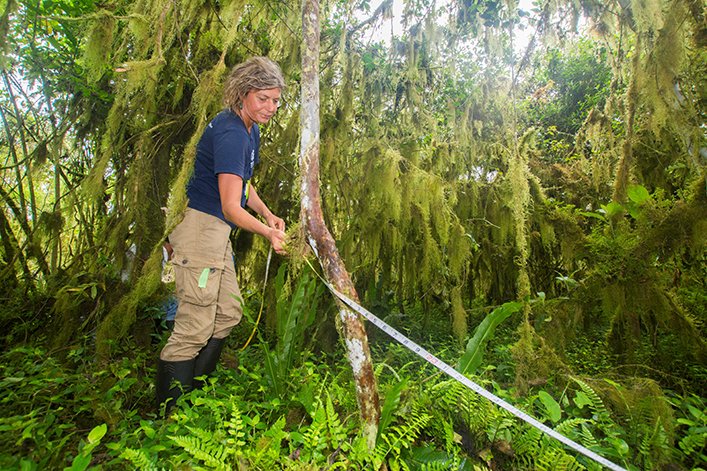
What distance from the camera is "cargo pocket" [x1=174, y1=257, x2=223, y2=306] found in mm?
1999

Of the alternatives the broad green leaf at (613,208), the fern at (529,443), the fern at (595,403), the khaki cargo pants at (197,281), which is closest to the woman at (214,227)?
the khaki cargo pants at (197,281)

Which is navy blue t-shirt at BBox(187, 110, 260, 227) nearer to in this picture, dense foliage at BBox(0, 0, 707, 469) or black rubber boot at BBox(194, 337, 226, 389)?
dense foliage at BBox(0, 0, 707, 469)

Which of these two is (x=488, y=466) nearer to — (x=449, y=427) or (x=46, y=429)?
(x=449, y=427)

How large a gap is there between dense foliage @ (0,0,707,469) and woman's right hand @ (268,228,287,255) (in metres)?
0.07

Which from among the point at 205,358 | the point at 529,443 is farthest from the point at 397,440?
the point at 205,358

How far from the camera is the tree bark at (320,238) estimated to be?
1556mm

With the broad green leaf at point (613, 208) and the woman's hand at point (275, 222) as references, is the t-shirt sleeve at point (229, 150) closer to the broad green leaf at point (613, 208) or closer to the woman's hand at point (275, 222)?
the woman's hand at point (275, 222)

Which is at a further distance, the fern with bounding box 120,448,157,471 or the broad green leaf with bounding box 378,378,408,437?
the broad green leaf with bounding box 378,378,408,437

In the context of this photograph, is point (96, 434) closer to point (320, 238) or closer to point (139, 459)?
point (139, 459)

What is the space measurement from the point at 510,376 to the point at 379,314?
1675 mm

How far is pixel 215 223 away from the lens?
212 cm

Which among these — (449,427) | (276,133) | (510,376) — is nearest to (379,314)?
(510,376)

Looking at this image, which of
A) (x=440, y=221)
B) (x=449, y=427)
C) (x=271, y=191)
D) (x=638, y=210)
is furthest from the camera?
(x=271, y=191)

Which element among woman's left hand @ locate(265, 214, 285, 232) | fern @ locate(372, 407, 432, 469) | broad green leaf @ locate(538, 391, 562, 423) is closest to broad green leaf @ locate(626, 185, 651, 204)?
broad green leaf @ locate(538, 391, 562, 423)
